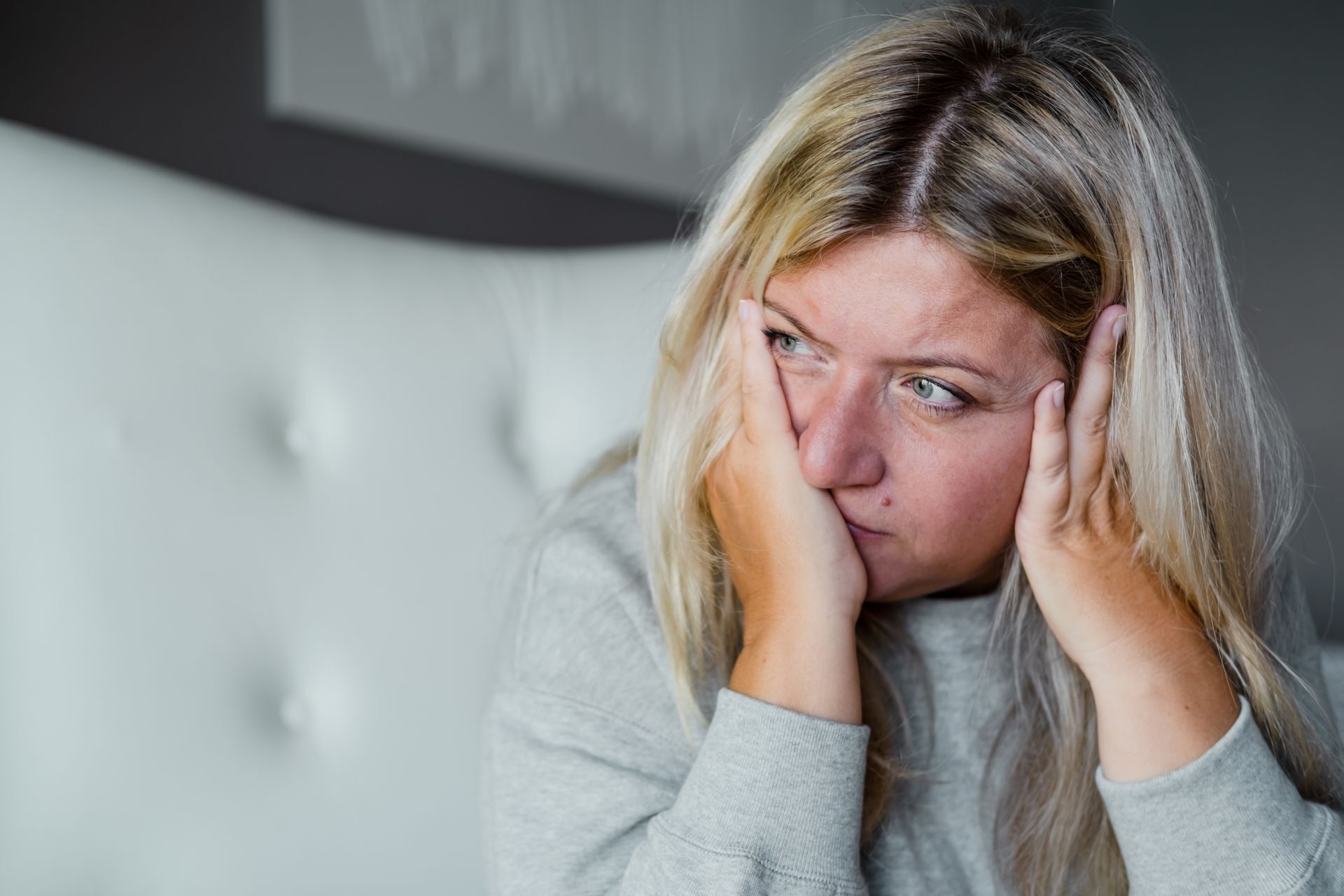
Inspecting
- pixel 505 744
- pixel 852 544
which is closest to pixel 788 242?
pixel 852 544

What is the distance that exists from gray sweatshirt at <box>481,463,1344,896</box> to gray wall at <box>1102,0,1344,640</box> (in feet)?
5.33

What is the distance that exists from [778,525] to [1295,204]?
86.5 inches

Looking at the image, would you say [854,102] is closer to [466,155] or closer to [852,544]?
[852,544]

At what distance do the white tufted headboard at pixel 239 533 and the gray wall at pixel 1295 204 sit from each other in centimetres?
189

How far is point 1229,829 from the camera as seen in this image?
2.73 ft

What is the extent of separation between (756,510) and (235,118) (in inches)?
42.6

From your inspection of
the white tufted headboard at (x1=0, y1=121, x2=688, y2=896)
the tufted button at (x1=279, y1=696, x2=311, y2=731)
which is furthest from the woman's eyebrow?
the tufted button at (x1=279, y1=696, x2=311, y2=731)

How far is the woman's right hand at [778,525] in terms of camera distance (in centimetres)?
85

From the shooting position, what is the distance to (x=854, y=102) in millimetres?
845

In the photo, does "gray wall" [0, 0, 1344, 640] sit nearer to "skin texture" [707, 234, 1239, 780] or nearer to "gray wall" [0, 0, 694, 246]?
"gray wall" [0, 0, 694, 246]

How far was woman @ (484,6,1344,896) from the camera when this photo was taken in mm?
803

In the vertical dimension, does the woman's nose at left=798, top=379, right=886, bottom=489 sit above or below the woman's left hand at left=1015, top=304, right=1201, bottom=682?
above

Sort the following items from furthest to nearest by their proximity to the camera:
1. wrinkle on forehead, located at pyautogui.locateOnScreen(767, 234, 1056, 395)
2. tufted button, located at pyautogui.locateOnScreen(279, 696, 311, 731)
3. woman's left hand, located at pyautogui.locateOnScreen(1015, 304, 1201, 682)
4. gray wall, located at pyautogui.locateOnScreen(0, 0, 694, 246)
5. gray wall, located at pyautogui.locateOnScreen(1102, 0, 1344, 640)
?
gray wall, located at pyautogui.locateOnScreen(1102, 0, 1344, 640) < gray wall, located at pyautogui.locateOnScreen(0, 0, 694, 246) < tufted button, located at pyautogui.locateOnScreen(279, 696, 311, 731) < woman's left hand, located at pyautogui.locateOnScreen(1015, 304, 1201, 682) < wrinkle on forehead, located at pyautogui.locateOnScreen(767, 234, 1056, 395)

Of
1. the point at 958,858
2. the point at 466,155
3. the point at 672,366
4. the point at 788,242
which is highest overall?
the point at 788,242
